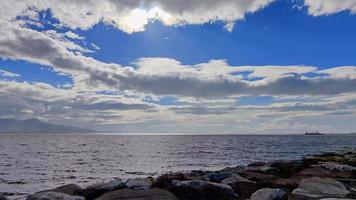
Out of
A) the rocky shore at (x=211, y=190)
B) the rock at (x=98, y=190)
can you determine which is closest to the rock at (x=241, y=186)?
the rocky shore at (x=211, y=190)

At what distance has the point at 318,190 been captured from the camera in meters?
16.7

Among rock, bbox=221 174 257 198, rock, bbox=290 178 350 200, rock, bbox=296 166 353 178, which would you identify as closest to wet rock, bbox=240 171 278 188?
rock, bbox=221 174 257 198

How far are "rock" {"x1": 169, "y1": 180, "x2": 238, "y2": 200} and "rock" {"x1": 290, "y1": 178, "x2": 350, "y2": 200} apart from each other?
2681 millimetres

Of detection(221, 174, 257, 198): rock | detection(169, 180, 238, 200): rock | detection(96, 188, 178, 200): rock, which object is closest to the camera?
detection(96, 188, 178, 200): rock

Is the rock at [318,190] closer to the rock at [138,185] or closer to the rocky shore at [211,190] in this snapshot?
the rocky shore at [211,190]

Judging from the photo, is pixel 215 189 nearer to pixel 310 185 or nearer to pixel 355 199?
pixel 310 185

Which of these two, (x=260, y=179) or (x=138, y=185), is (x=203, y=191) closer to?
(x=138, y=185)

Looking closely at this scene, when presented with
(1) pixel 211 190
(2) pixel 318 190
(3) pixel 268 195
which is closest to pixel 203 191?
(1) pixel 211 190

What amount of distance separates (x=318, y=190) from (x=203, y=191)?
467 cm

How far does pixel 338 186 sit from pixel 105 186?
10.3 metres

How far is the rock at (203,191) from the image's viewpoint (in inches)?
684

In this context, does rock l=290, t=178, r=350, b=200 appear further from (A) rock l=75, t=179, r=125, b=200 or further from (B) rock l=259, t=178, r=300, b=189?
(A) rock l=75, t=179, r=125, b=200

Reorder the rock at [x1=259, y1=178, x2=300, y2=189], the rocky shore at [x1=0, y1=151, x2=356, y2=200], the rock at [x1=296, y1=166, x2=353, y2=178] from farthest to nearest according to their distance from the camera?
the rock at [x1=296, y1=166, x2=353, y2=178] < the rock at [x1=259, y1=178, x2=300, y2=189] < the rocky shore at [x1=0, y1=151, x2=356, y2=200]

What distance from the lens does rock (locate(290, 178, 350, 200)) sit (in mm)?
15922
